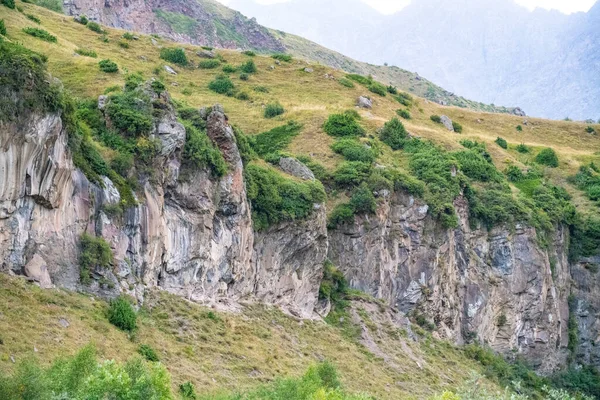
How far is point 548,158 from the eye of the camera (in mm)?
79125

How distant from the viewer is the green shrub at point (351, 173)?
178ft

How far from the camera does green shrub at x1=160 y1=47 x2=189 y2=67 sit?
80.5 metres

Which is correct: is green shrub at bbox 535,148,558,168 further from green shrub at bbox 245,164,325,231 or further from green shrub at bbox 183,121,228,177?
green shrub at bbox 183,121,228,177

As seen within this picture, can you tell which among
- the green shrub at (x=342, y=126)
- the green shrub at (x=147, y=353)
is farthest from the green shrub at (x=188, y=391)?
the green shrub at (x=342, y=126)

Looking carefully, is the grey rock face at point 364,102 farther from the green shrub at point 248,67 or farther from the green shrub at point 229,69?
the green shrub at point 229,69

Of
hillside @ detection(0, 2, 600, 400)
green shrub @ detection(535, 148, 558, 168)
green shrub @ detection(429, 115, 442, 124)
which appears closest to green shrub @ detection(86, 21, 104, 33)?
hillside @ detection(0, 2, 600, 400)

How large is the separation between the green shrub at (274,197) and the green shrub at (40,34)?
26160mm

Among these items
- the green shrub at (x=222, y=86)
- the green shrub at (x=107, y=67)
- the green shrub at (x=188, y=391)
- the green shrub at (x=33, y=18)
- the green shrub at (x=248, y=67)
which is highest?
the green shrub at (x=248, y=67)

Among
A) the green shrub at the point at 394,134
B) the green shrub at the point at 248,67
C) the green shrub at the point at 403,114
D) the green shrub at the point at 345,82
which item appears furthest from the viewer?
the green shrub at the point at 345,82

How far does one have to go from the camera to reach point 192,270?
39094 mm

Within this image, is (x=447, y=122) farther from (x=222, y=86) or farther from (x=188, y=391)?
(x=188, y=391)

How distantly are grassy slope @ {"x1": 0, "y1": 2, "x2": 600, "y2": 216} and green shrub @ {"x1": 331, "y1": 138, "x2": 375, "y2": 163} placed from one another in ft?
2.42

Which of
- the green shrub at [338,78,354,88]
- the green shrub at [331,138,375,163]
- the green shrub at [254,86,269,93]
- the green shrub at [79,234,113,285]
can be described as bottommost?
the green shrub at [79,234,113,285]

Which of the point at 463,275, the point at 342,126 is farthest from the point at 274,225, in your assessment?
the point at 342,126
